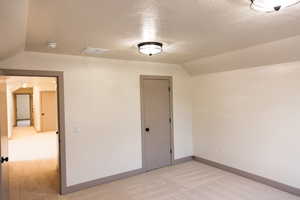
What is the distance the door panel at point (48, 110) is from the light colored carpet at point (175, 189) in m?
6.99

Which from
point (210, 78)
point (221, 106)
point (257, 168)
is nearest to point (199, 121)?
point (221, 106)

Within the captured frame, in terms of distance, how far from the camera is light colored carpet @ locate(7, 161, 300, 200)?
3273 mm

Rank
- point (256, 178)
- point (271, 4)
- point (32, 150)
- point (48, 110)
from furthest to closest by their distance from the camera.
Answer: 1. point (48, 110)
2. point (32, 150)
3. point (256, 178)
4. point (271, 4)

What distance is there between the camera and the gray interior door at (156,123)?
447cm

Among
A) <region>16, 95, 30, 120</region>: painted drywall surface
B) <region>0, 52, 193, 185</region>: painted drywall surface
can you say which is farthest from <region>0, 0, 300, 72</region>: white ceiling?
<region>16, 95, 30, 120</region>: painted drywall surface

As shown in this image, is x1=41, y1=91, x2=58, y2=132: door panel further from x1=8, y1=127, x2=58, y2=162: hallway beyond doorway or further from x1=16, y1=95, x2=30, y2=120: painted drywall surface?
x1=16, y1=95, x2=30, y2=120: painted drywall surface

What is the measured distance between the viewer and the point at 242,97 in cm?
401

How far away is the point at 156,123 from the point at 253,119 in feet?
6.64

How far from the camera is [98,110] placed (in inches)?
151

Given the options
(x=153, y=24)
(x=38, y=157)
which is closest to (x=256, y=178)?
(x=153, y=24)

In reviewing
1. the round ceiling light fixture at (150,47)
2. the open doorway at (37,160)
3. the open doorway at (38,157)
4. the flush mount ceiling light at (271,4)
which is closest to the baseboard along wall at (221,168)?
the open doorway at (37,160)

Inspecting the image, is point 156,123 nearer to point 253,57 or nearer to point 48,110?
point 253,57

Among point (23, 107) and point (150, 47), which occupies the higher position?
point (150, 47)

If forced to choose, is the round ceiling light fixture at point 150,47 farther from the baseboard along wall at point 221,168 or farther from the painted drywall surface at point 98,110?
the baseboard along wall at point 221,168
